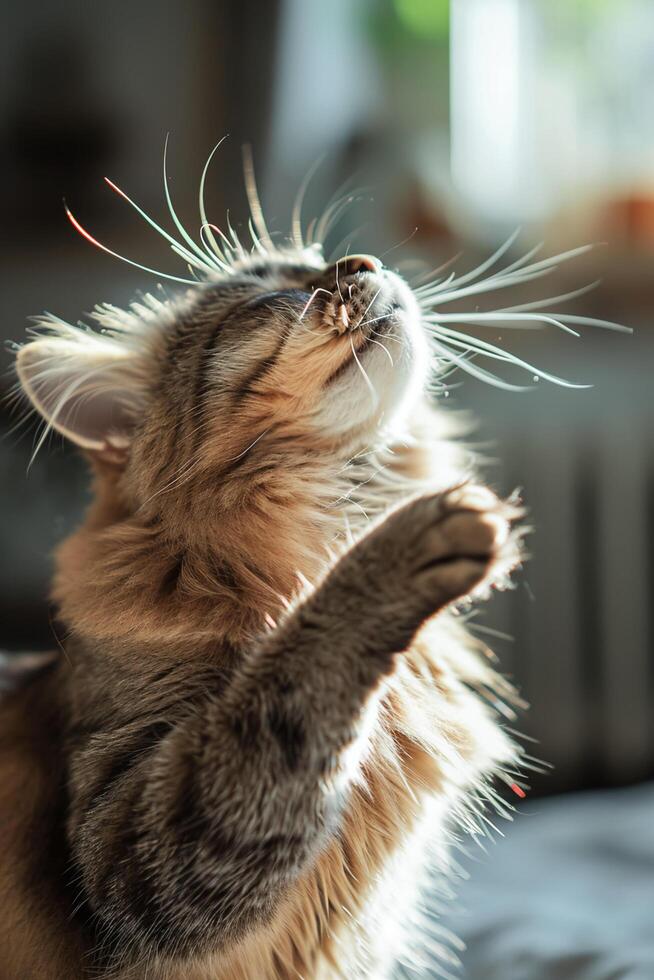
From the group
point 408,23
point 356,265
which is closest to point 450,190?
point 408,23

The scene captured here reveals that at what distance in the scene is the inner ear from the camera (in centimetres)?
95

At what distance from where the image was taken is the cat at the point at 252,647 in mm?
616

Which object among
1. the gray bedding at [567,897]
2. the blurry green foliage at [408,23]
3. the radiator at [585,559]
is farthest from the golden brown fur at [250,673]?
the blurry green foliage at [408,23]

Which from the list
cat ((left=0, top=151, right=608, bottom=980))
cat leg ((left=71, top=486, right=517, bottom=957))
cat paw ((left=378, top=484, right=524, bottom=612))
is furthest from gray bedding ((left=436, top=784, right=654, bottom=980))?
cat paw ((left=378, top=484, right=524, bottom=612))

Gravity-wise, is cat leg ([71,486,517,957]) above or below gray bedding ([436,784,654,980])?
above

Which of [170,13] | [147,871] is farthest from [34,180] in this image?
[147,871]

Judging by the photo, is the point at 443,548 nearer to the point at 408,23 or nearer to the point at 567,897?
the point at 567,897

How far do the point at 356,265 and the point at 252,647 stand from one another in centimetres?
37

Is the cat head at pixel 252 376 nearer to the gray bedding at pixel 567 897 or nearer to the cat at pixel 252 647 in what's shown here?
the cat at pixel 252 647

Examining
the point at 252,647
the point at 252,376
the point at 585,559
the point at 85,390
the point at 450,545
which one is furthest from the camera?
the point at 585,559

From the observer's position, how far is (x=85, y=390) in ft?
3.23

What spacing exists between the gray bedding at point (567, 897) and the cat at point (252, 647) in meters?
0.10

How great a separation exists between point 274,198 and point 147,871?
5.27ft

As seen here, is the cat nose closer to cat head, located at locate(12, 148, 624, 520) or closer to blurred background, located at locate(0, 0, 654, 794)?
cat head, located at locate(12, 148, 624, 520)
